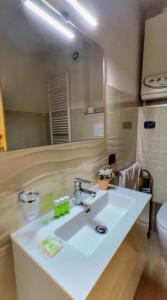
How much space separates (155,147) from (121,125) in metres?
0.58

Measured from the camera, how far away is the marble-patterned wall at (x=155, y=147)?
1742mm

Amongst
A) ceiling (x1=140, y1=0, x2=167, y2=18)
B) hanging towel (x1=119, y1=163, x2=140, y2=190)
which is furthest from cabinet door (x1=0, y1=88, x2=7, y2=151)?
ceiling (x1=140, y1=0, x2=167, y2=18)

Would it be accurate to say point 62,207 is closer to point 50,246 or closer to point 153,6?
point 50,246

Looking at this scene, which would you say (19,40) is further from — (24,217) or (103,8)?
(24,217)

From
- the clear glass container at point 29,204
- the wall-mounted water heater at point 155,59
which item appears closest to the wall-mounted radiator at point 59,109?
the clear glass container at point 29,204

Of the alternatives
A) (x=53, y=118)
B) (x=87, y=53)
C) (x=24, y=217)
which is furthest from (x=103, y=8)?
(x=24, y=217)

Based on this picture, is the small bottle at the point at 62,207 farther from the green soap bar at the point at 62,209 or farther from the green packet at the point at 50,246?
the green packet at the point at 50,246

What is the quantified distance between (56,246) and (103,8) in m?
1.54

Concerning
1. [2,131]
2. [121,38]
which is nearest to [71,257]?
[2,131]

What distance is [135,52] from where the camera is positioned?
1.70 meters

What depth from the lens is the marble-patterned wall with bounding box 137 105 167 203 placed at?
1.74 m

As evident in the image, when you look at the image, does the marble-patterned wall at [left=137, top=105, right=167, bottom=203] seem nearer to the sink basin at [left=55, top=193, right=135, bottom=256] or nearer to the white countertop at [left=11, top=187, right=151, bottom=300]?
the sink basin at [left=55, top=193, right=135, bottom=256]

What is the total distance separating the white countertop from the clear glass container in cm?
4

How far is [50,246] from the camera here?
0.63m
